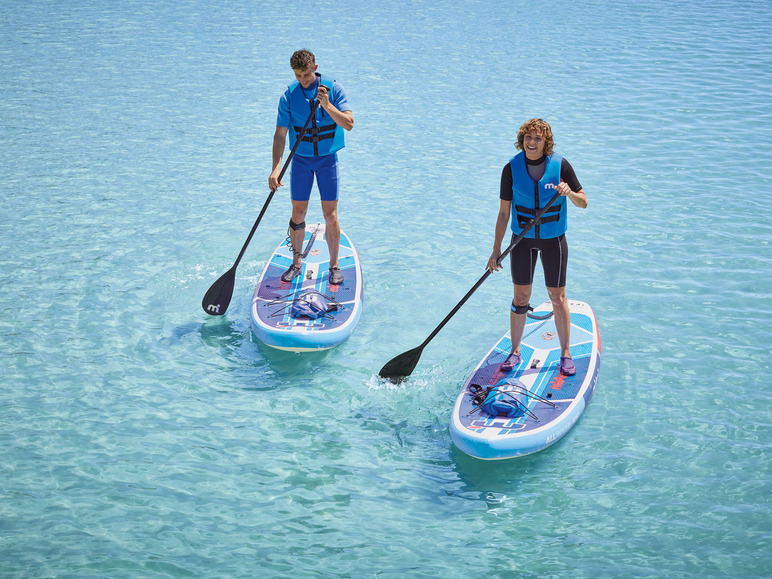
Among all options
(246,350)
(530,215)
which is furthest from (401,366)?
(530,215)

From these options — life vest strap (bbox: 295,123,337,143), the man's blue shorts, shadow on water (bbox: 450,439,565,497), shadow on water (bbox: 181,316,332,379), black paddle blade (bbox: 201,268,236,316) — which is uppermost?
life vest strap (bbox: 295,123,337,143)

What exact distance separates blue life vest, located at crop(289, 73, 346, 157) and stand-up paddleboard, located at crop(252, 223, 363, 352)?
1.15 meters

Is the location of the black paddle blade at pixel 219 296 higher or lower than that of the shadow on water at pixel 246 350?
higher

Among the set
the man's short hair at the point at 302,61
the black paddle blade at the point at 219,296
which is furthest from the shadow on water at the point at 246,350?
the man's short hair at the point at 302,61

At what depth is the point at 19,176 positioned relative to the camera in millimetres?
9445

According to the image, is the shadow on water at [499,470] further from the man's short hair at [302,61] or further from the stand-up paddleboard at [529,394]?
the man's short hair at [302,61]

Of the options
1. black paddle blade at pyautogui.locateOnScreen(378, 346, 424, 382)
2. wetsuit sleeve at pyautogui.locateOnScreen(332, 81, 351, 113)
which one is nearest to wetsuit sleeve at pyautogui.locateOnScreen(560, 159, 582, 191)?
black paddle blade at pyautogui.locateOnScreen(378, 346, 424, 382)

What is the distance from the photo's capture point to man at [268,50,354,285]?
602cm

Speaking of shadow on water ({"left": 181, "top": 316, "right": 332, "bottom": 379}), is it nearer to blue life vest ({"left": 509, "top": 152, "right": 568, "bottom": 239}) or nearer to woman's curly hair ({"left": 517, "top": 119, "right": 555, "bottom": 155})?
blue life vest ({"left": 509, "top": 152, "right": 568, "bottom": 239})

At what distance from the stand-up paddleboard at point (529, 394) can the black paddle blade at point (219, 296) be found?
7.81 feet

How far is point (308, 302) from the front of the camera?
6.19 meters

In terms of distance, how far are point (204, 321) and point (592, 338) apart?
3.35m

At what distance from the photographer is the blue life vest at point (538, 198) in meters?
4.95

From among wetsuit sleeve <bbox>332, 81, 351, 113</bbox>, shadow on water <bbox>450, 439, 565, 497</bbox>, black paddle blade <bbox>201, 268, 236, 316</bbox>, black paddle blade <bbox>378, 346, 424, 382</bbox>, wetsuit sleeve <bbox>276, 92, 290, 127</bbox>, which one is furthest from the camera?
black paddle blade <bbox>201, 268, 236, 316</bbox>
